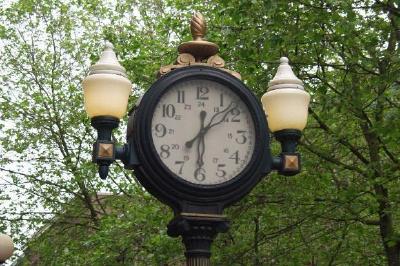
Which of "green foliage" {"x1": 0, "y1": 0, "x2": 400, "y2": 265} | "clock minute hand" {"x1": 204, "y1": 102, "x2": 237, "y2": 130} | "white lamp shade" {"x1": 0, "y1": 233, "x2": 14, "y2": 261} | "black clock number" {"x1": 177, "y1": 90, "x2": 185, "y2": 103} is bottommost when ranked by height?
"white lamp shade" {"x1": 0, "y1": 233, "x2": 14, "y2": 261}

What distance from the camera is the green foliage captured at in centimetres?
1018

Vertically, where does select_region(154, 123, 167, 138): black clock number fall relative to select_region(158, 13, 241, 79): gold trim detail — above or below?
below

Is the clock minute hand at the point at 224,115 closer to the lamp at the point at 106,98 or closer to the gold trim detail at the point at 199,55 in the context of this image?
the gold trim detail at the point at 199,55

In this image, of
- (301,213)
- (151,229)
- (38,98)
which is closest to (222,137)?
(301,213)

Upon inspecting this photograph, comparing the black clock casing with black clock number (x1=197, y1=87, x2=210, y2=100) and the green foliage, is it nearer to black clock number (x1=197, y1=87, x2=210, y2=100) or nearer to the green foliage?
black clock number (x1=197, y1=87, x2=210, y2=100)

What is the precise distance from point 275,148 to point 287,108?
28.1 feet

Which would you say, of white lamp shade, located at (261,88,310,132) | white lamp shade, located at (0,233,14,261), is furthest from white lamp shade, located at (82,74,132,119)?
white lamp shade, located at (0,233,14,261)

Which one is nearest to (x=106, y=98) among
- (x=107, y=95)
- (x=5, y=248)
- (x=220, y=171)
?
(x=107, y=95)

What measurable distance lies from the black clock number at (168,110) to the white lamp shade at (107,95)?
27 centimetres

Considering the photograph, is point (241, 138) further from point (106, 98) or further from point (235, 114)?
point (106, 98)

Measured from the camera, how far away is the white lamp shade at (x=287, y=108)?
445 cm

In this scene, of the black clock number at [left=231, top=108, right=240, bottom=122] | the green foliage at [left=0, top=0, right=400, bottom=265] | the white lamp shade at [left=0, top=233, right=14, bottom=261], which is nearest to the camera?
the black clock number at [left=231, top=108, right=240, bottom=122]

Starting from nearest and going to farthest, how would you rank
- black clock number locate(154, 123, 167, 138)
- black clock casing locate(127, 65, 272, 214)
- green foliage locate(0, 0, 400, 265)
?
black clock casing locate(127, 65, 272, 214)
black clock number locate(154, 123, 167, 138)
green foliage locate(0, 0, 400, 265)

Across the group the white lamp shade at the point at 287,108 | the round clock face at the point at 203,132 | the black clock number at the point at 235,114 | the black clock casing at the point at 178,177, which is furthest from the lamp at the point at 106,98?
the white lamp shade at the point at 287,108
